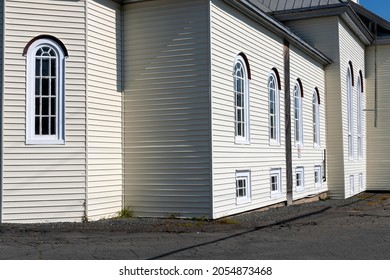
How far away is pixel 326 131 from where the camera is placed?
22.5 meters

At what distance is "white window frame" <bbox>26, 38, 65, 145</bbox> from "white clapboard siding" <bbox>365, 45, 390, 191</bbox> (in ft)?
59.6

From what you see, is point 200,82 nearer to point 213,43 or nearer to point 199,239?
point 213,43

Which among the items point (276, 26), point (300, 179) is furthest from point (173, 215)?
point (300, 179)

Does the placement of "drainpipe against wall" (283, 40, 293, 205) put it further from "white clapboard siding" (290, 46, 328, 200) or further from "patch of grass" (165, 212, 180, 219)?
"patch of grass" (165, 212, 180, 219)

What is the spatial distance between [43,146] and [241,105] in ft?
19.5

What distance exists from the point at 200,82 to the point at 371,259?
21.1 ft

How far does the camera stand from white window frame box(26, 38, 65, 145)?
41.2ft

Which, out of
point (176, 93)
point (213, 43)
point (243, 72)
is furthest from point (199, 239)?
point (243, 72)

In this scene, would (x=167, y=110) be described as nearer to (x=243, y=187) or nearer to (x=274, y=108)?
(x=243, y=187)

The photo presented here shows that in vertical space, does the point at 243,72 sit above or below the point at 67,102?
above

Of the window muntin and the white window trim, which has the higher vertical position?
the white window trim

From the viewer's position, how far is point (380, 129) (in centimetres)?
2636

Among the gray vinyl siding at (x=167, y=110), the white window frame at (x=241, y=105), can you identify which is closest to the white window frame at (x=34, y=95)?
the gray vinyl siding at (x=167, y=110)

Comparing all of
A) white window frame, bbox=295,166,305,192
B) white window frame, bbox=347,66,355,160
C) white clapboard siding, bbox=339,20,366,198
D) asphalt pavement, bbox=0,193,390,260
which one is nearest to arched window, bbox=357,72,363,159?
white clapboard siding, bbox=339,20,366,198
